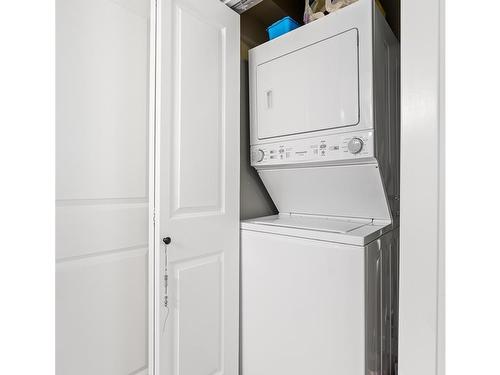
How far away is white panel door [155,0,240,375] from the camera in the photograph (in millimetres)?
1380

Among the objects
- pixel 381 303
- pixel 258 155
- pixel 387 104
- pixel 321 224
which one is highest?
pixel 387 104

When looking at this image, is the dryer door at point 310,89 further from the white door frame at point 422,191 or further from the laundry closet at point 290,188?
the white door frame at point 422,191

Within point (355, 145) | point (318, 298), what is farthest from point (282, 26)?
point (318, 298)

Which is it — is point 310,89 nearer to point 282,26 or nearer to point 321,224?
point 282,26

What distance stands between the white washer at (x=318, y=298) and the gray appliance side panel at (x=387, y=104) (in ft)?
1.10

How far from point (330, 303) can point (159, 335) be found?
0.91 metres

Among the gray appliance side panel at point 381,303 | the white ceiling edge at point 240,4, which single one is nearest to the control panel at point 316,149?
the gray appliance side panel at point 381,303

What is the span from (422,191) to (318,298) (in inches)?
35.7

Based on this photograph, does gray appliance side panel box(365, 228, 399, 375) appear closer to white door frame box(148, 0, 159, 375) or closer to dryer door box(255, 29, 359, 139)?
dryer door box(255, 29, 359, 139)

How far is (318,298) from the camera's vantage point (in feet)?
4.65

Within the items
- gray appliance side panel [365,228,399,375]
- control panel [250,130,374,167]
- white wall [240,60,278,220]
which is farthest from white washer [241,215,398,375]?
control panel [250,130,374,167]
